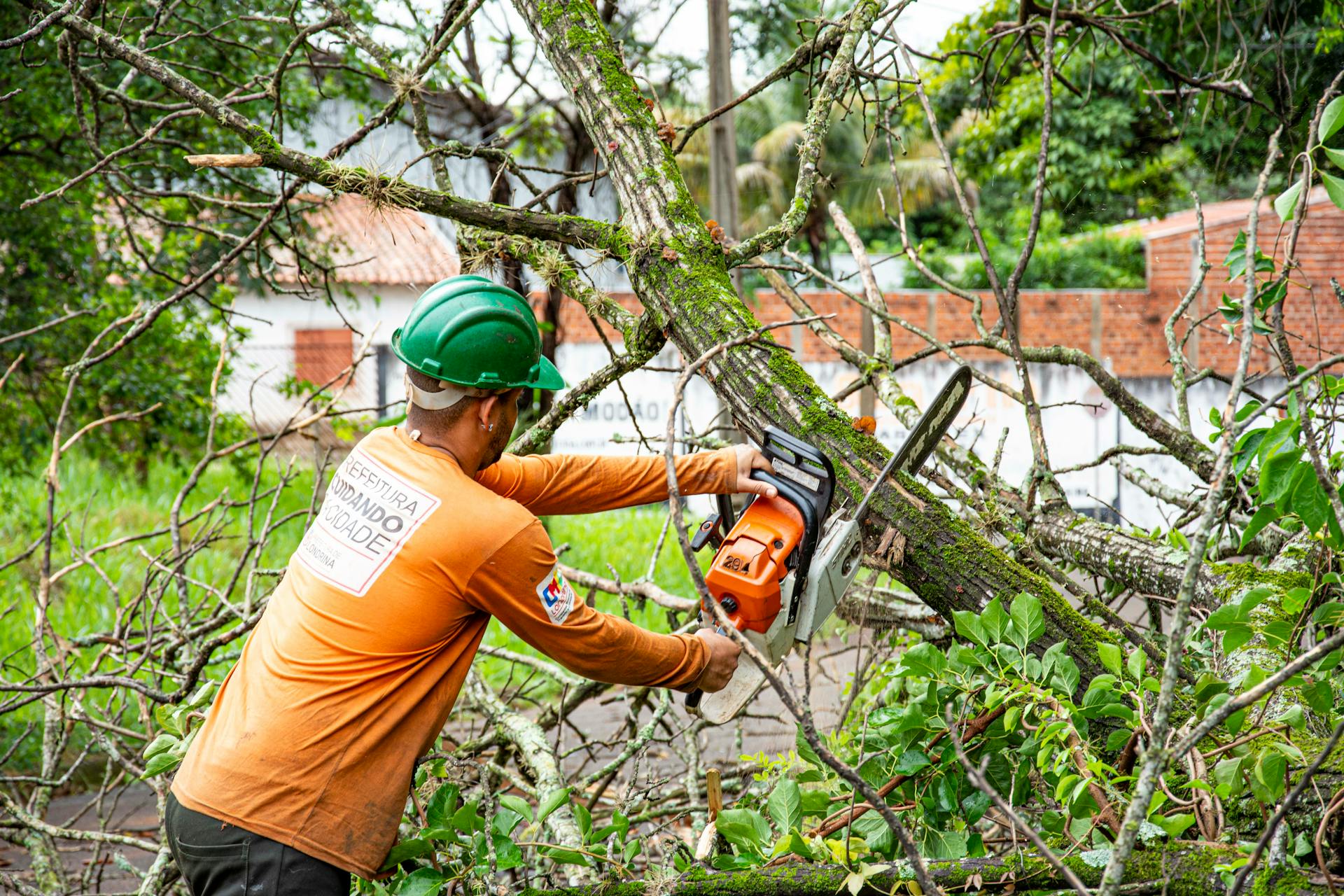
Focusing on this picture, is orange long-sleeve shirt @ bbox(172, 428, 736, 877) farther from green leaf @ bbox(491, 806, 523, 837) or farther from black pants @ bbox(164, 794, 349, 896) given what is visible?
green leaf @ bbox(491, 806, 523, 837)

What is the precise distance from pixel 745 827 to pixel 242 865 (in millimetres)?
995

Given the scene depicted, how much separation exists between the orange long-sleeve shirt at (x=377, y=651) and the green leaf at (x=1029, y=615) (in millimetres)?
709

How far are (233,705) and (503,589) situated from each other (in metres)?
0.63

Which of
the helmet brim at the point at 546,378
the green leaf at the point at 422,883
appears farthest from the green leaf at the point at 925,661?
the green leaf at the point at 422,883

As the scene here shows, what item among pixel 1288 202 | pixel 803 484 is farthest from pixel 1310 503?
pixel 803 484

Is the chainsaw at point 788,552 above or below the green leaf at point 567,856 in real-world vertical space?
above

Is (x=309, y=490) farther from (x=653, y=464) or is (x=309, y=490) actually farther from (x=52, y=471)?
(x=653, y=464)

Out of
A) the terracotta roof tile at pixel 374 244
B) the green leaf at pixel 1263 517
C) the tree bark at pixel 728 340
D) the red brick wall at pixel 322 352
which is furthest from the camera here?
the red brick wall at pixel 322 352

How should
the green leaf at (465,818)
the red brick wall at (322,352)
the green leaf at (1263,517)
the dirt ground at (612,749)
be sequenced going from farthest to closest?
the red brick wall at (322,352) < the dirt ground at (612,749) < the green leaf at (465,818) < the green leaf at (1263,517)

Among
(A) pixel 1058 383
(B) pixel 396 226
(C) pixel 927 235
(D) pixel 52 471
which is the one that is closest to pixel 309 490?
(D) pixel 52 471

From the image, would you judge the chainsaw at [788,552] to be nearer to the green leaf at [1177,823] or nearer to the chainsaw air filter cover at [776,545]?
the chainsaw air filter cover at [776,545]

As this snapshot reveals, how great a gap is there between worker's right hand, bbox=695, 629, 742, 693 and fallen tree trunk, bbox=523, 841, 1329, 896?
0.40 m

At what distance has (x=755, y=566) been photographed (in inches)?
85.7

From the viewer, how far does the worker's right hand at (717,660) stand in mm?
2191
